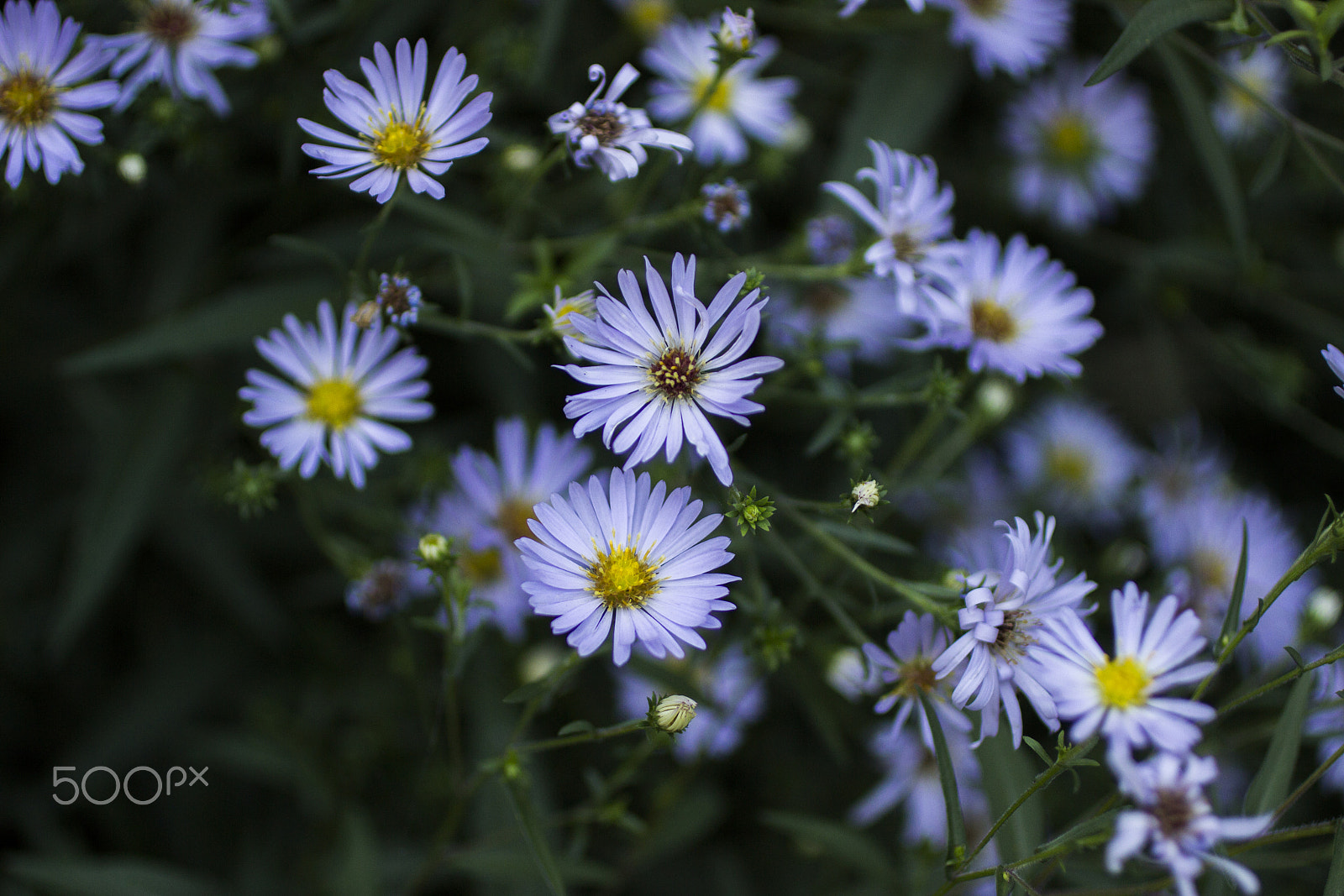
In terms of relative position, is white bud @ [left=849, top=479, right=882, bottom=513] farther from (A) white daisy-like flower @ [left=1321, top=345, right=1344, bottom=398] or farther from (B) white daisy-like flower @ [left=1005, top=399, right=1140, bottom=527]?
(B) white daisy-like flower @ [left=1005, top=399, right=1140, bottom=527]

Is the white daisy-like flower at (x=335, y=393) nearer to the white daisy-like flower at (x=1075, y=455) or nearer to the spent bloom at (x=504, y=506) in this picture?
the spent bloom at (x=504, y=506)

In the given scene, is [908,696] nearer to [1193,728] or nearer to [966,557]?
[1193,728]

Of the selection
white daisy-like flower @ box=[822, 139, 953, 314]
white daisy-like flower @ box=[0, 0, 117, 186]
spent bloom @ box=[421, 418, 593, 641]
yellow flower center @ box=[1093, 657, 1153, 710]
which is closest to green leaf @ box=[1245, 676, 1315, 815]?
yellow flower center @ box=[1093, 657, 1153, 710]

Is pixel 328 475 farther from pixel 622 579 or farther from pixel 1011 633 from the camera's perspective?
pixel 1011 633

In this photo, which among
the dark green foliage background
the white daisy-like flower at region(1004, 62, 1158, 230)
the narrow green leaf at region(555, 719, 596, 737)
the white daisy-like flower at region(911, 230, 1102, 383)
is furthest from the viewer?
the white daisy-like flower at region(1004, 62, 1158, 230)

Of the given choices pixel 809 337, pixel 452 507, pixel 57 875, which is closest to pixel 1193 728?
pixel 809 337

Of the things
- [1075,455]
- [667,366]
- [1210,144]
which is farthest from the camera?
[1075,455]

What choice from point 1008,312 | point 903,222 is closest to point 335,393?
point 903,222
